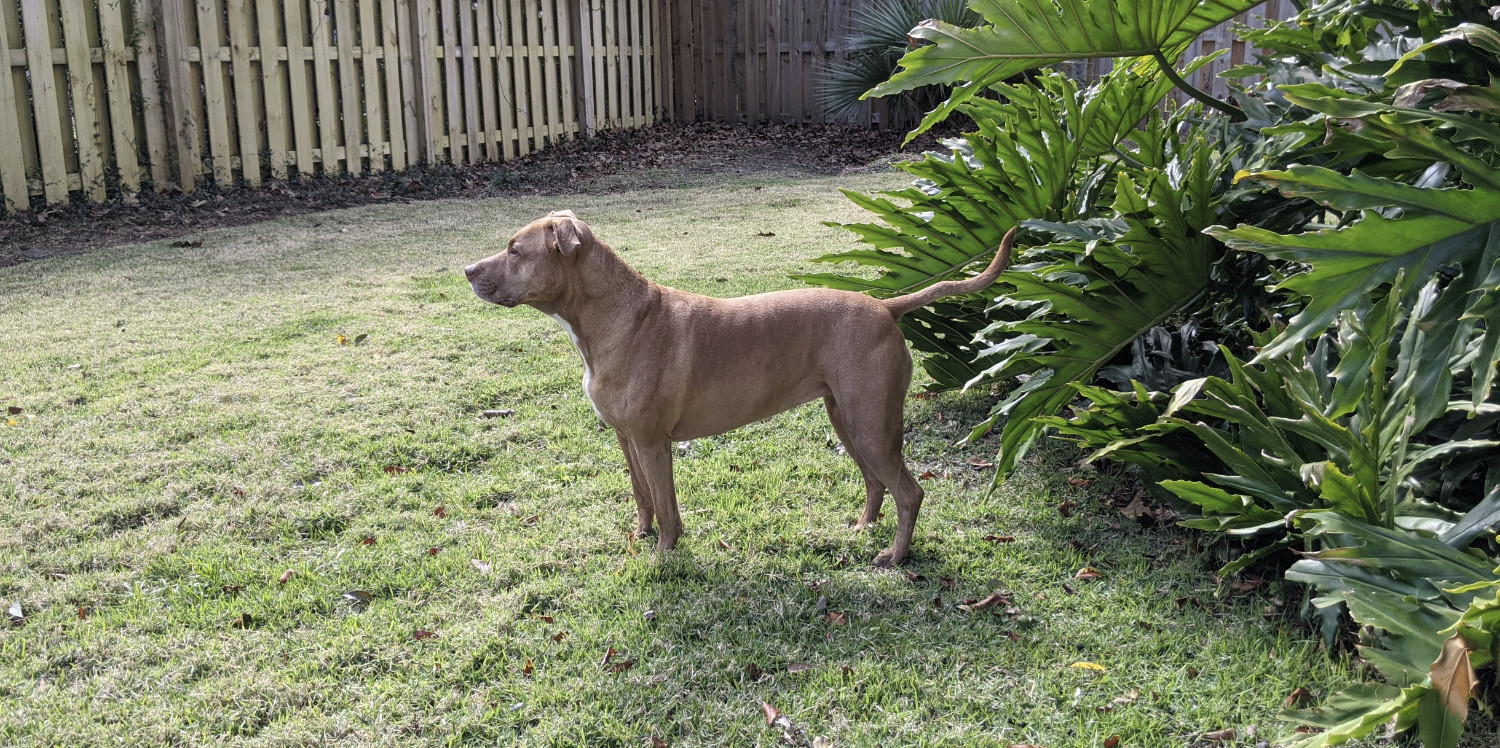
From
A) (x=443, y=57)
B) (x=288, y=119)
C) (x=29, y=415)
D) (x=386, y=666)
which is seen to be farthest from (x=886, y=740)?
(x=443, y=57)

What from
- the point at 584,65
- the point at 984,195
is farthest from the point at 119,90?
the point at 984,195

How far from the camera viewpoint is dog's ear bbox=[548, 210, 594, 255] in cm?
372

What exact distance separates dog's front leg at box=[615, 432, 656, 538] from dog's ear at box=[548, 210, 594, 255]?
2.61 feet

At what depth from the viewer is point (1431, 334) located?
2572mm

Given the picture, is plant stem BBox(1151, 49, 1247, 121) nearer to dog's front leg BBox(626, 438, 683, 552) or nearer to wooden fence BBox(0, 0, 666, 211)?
dog's front leg BBox(626, 438, 683, 552)

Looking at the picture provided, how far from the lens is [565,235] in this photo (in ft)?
12.3

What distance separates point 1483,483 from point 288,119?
35.8ft

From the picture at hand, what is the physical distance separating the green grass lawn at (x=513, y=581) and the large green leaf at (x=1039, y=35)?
1855 millimetres

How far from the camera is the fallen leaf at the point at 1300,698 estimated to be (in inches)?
121

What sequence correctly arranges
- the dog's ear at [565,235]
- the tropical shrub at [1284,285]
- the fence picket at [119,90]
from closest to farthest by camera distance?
the tropical shrub at [1284,285]
the dog's ear at [565,235]
the fence picket at [119,90]

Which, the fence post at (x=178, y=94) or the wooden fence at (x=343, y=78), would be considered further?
the fence post at (x=178, y=94)

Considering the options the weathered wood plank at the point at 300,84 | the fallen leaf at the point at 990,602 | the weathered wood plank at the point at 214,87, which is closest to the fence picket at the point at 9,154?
the weathered wood plank at the point at 214,87

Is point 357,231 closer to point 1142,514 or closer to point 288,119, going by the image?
point 288,119

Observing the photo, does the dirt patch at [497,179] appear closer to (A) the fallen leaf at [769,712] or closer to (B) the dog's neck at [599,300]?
(B) the dog's neck at [599,300]
